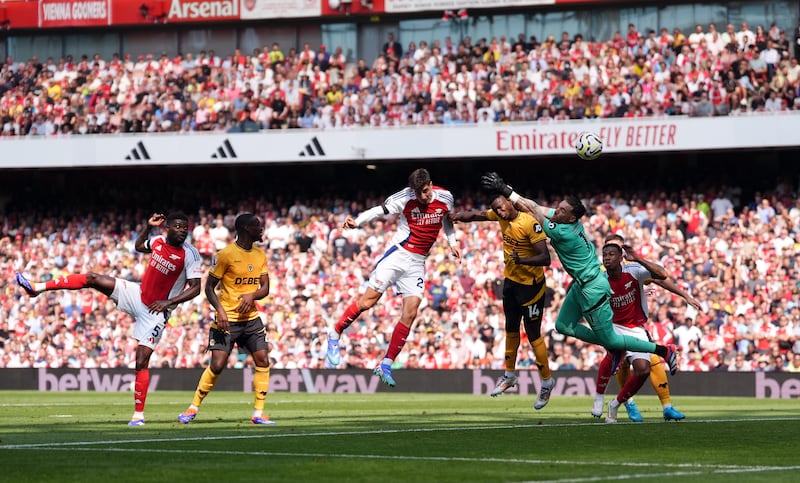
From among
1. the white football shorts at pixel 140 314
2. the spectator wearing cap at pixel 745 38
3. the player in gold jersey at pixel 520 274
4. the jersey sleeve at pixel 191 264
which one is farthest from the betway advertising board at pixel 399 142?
the white football shorts at pixel 140 314

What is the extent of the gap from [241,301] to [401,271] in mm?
2432

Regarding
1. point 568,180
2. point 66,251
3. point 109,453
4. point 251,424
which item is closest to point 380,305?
point 568,180

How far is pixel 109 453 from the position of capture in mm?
11156

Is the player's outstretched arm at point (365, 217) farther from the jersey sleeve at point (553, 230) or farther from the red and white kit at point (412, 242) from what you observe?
the jersey sleeve at point (553, 230)

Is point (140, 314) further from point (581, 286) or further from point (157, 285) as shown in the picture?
point (581, 286)

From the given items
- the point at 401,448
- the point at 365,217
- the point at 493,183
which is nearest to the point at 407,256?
the point at 365,217

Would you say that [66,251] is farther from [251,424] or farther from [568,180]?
[251,424]

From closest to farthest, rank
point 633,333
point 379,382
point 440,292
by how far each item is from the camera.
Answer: point 633,333
point 379,382
point 440,292

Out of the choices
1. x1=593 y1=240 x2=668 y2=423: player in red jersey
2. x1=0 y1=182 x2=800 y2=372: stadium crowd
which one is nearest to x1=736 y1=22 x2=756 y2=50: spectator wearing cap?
x1=0 y1=182 x2=800 y2=372: stadium crowd

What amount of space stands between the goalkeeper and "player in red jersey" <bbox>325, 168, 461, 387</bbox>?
1.64 m

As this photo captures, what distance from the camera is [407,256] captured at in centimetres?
1697

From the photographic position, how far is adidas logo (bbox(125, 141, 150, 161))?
37969 millimetres

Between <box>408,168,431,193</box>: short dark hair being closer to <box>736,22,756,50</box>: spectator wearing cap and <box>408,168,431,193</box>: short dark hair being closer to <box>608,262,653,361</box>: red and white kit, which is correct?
<box>608,262,653,361</box>: red and white kit

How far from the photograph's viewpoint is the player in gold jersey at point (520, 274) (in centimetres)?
1627
